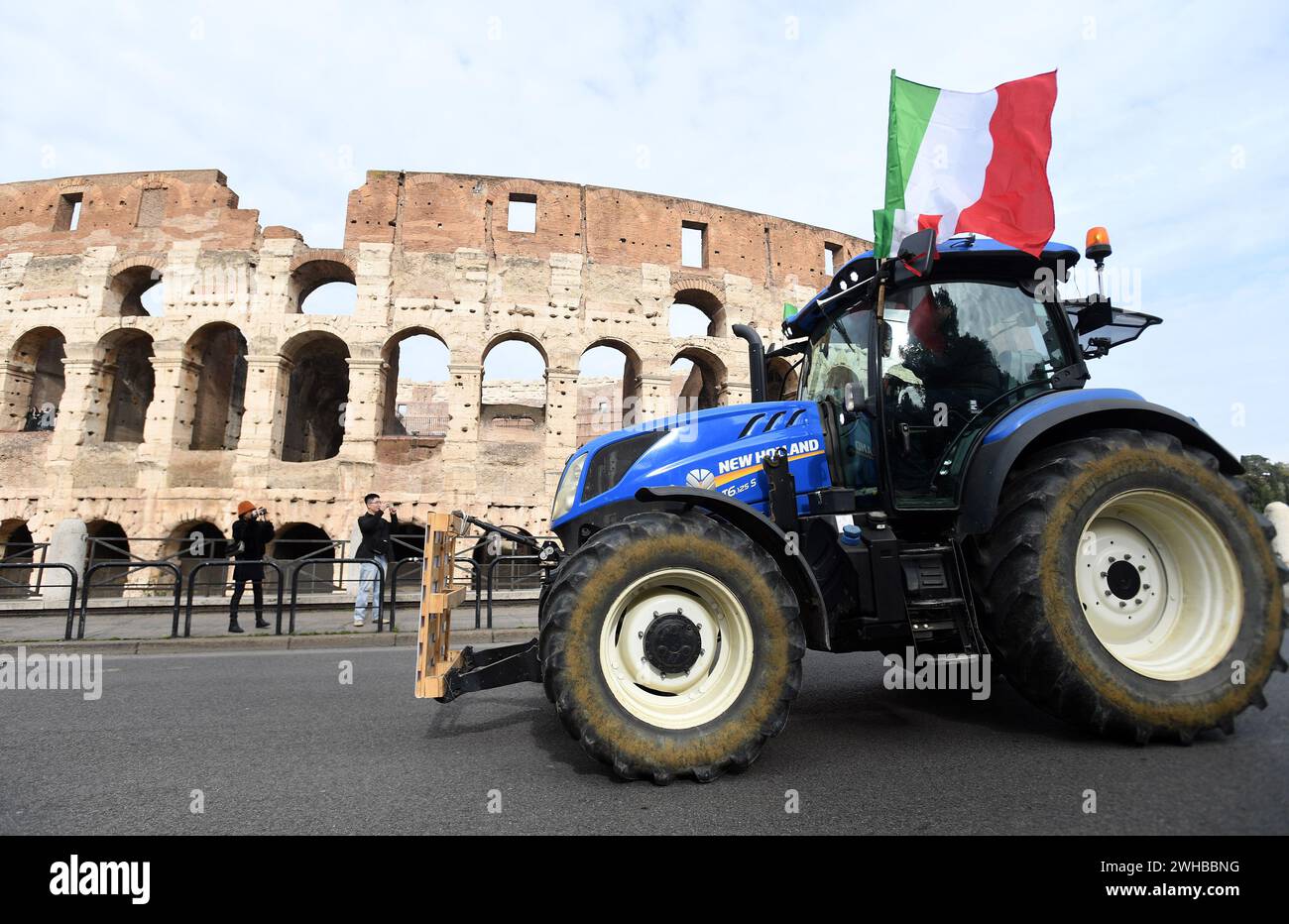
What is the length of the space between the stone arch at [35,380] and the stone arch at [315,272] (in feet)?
22.6

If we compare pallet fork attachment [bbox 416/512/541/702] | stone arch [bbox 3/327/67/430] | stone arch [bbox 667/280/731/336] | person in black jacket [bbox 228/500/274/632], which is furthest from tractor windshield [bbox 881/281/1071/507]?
stone arch [bbox 3/327/67/430]

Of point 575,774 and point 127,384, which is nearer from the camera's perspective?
point 575,774

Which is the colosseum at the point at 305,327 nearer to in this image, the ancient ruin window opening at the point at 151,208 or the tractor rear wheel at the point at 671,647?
the ancient ruin window opening at the point at 151,208

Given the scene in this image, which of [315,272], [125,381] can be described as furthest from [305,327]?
[125,381]

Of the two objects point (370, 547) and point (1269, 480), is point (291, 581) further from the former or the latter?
point (1269, 480)

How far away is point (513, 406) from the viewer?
1067 inches

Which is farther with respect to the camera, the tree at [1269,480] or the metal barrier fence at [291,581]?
the tree at [1269,480]

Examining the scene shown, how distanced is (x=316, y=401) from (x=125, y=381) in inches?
230

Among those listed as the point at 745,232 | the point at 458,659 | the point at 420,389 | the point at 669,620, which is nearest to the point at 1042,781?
the point at 669,620

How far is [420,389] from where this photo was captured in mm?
40281

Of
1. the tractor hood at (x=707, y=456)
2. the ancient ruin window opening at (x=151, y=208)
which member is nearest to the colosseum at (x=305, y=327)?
the ancient ruin window opening at (x=151, y=208)

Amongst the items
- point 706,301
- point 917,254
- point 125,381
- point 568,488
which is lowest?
point 568,488

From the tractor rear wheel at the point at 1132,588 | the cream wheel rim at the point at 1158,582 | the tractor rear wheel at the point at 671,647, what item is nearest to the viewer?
the tractor rear wheel at the point at 671,647

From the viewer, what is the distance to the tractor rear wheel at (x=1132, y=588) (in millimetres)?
3346
